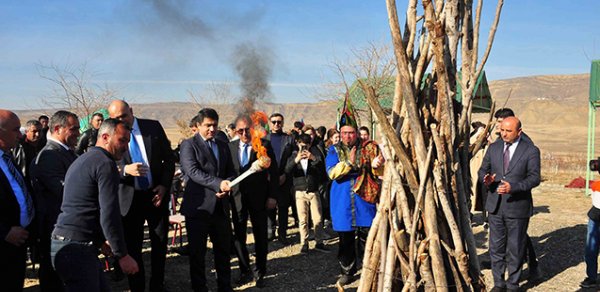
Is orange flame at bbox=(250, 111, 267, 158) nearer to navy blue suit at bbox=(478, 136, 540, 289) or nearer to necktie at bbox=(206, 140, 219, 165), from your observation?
necktie at bbox=(206, 140, 219, 165)

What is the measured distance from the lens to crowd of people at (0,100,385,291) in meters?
3.80

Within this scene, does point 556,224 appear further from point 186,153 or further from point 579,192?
point 186,153

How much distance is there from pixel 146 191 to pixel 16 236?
5.86 feet

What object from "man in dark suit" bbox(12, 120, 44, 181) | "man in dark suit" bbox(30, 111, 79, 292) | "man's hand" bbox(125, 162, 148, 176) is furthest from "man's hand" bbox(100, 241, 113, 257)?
"man in dark suit" bbox(12, 120, 44, 181)

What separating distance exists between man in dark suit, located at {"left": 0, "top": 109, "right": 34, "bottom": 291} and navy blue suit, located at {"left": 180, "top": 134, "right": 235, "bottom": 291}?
1.72 m

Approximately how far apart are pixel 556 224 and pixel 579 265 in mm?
3299

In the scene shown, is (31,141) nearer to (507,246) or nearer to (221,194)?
(221,194)

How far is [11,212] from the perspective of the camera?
428 centimetres

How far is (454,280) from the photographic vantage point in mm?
3391

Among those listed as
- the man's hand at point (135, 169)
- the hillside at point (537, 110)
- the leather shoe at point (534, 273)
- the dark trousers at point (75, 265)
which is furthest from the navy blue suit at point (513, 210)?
the hillside at point (537, 110)

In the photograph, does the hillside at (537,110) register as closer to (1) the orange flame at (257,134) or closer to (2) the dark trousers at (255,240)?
(1) the orange flame at (257,134)

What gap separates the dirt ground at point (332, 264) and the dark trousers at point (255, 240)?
27 centimetres

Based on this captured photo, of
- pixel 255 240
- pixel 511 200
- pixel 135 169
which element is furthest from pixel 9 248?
pixel 511 200

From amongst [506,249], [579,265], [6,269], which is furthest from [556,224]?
[6,269]
